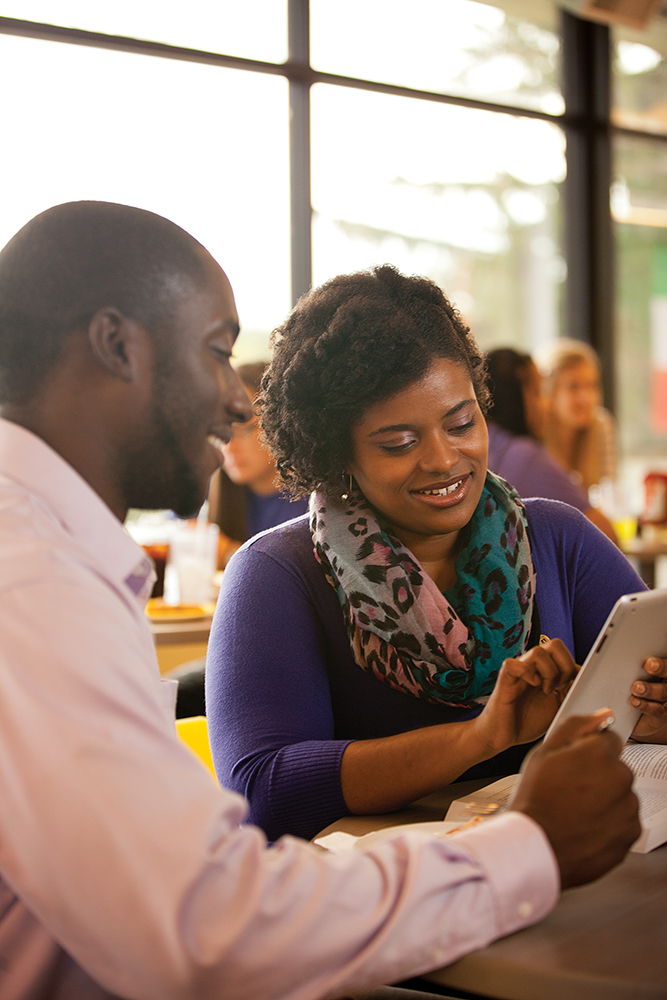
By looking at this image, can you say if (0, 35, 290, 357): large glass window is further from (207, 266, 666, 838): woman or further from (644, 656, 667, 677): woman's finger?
(644, 656, 667, 677): woman's finger

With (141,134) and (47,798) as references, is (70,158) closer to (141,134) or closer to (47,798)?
(141,134)

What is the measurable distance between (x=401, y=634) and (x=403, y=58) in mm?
4122

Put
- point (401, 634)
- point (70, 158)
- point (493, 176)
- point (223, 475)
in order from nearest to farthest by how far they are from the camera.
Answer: point (401, 634) → point (223, 475) → point (70, 158) → point (493, 176)

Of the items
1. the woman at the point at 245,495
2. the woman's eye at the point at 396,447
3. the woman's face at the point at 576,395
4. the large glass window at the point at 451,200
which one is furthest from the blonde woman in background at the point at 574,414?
the woman's eye at the point at 396,447

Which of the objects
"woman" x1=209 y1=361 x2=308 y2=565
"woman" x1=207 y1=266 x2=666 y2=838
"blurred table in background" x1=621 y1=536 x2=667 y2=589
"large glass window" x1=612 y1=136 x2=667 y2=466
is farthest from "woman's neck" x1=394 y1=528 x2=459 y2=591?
"large glass window" x1=612 y1=136 x2=667 y2=466

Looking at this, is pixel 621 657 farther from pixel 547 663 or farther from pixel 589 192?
pixel 589 192

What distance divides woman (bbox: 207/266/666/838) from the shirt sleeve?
46 centimetres

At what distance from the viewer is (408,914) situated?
73cm

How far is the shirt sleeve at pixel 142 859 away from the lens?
25.5 inches

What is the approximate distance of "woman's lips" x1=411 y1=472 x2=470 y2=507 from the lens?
4.68ft

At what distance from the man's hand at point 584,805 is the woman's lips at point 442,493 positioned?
603mm

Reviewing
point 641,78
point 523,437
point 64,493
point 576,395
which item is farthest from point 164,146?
point 64,493

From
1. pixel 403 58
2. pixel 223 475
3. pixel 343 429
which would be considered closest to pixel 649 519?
pixel 223 475

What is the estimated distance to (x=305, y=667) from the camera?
1.33 meters
